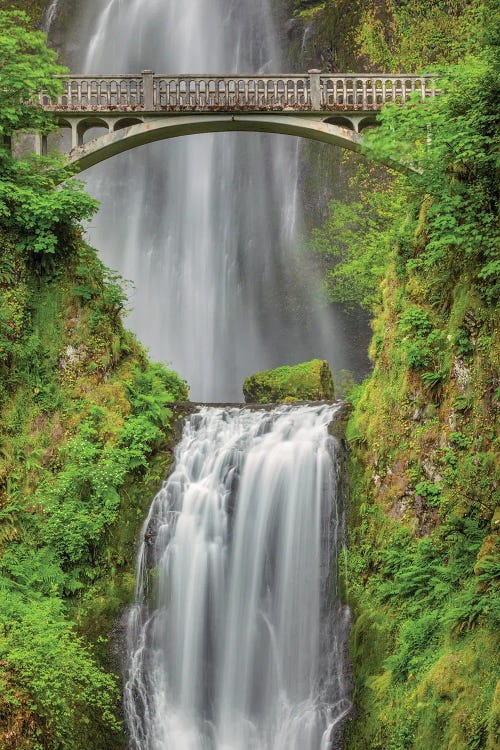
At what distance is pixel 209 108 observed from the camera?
Answer: 17375mm

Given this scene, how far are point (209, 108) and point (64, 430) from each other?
25.2 feet

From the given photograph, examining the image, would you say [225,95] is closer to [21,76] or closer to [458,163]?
[21,76]

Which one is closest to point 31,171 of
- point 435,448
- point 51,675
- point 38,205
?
point 38,205

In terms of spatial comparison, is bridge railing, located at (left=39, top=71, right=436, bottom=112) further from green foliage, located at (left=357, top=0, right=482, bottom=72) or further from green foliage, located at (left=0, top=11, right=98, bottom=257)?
green foliage, located at (left=357, top=0, right=482, bottom=72)

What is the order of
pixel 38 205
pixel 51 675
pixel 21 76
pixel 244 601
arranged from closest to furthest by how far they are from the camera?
pixel 51 675
pixel 244 601
pixel 21 76
pixel 38 205

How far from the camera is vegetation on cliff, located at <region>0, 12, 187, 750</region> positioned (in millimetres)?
11750

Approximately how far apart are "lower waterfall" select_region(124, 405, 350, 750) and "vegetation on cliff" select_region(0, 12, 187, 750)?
0.54 m

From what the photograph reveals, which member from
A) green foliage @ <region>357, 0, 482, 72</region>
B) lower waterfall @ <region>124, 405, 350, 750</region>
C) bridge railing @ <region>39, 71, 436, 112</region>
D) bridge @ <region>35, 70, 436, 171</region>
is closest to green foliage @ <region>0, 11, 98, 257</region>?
bridge @ <region>35, 70, 436, 171</region>

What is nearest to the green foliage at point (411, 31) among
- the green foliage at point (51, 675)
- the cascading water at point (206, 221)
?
the cascading water at point (206, 221)

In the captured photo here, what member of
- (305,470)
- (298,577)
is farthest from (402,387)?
(298,577)

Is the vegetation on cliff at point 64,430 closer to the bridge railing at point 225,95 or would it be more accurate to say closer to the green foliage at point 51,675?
the green foliage at point 51,675

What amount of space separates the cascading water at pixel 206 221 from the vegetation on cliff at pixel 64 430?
10.9 m

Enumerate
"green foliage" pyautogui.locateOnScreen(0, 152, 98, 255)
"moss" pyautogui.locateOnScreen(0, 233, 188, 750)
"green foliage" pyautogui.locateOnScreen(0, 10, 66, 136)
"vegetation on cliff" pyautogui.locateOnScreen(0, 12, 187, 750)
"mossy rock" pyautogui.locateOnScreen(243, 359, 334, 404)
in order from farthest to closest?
"mossy rock" pyautogui.locateOnScreen(243, 359, 334, 404) < "green foliage" pyautogui.locateOnScreen(0, 152, 98, 255) < "green foliage" pyautogui.locateOnScreen(0, 10, 66, 136) < "vegetation on cliff" pyautogui.locateOnScreen(0, 12, 187, 750) < "moss" pyautogui.locateOnScreen(0, 233, 188, 750)

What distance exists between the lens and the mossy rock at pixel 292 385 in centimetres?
1991
